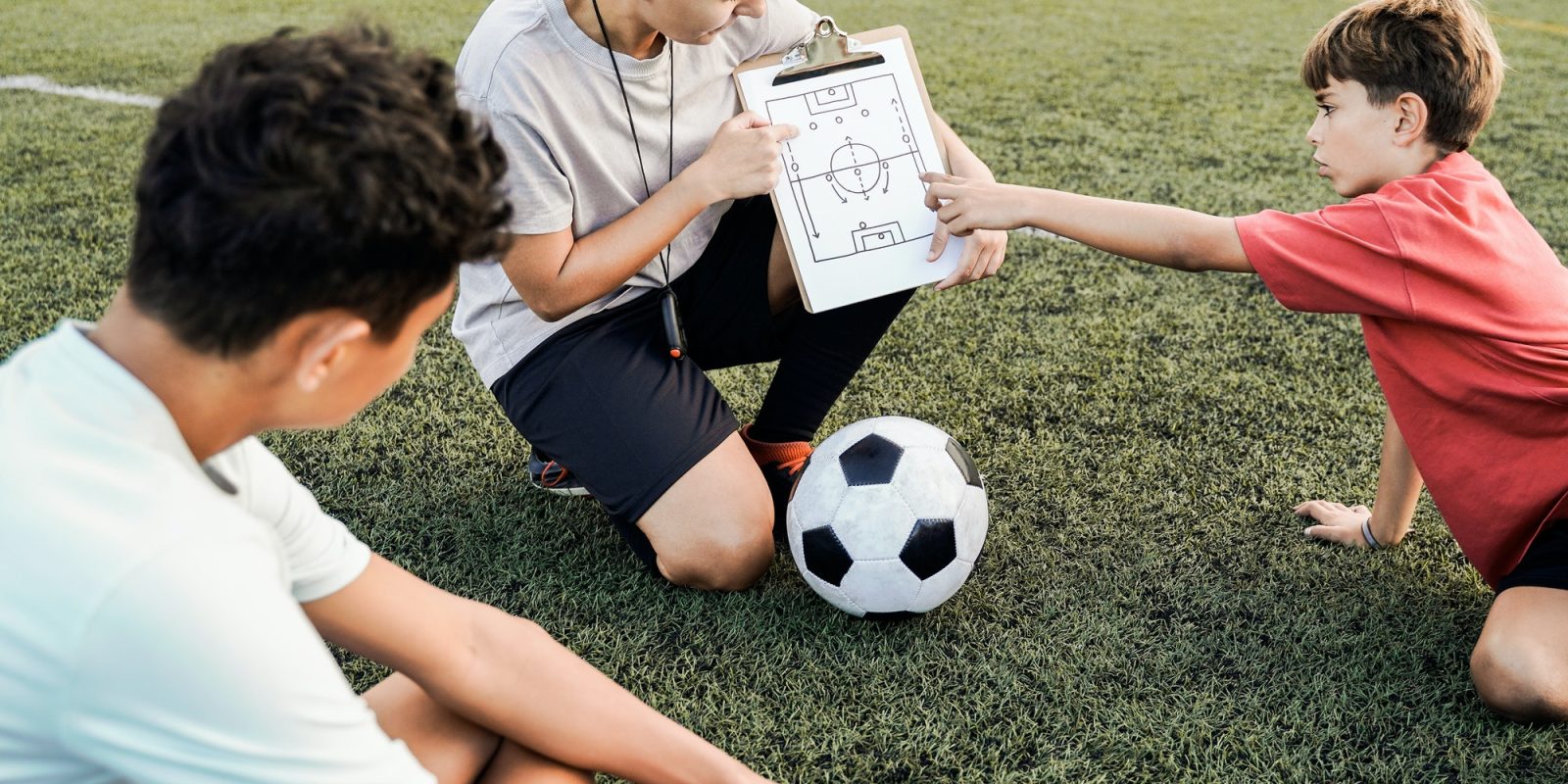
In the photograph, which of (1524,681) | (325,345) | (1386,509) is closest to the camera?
(325,345)

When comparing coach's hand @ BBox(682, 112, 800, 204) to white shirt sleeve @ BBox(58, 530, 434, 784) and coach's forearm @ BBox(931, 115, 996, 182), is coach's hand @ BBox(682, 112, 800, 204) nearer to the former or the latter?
coach's forearm @ BBox(931, 115, 996, 182)

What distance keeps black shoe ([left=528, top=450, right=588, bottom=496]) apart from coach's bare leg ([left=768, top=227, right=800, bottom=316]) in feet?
1.84

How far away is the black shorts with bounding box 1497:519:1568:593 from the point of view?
1.94m

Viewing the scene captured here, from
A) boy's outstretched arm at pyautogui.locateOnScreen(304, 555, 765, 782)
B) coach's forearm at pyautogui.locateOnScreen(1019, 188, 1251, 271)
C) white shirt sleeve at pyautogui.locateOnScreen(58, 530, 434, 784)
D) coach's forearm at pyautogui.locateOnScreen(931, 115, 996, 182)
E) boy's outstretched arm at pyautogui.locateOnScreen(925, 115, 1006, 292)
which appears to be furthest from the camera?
coach's forearm at pyautogui.locateOnScreen(931, 115, 996, 182)

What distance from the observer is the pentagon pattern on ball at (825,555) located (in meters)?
2.07

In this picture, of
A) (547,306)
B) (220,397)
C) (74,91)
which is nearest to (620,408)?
(547,306)

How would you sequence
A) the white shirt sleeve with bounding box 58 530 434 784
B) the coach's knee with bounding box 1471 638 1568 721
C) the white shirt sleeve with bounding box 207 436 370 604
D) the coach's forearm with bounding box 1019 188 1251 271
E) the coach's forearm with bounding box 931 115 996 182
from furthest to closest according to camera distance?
1. the coach's forearm with bounding box 931 115 996 182
2. the coach's forearm with bounding box 1019 188 1251 271
3. the coach's knee with bounding box 1471 638 1568 721
4. the white shirt sleeve with bounding box 207 436 370 604
5. the white shirt sleeve with bounding box 58 530 434 784

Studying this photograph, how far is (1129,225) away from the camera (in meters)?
2.02

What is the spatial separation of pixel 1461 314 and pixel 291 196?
174 cm

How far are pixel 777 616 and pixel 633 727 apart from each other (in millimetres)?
714

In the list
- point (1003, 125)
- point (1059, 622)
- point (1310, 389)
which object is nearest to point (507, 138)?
point (1059, 622)

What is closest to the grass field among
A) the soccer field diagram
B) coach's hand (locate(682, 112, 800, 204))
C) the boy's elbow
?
the boy's elbow

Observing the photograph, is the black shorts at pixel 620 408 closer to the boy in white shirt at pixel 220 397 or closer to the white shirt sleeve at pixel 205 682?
the boy in white shirt at pixel 220 397

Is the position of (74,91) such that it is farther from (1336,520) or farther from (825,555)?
(1336,520)
